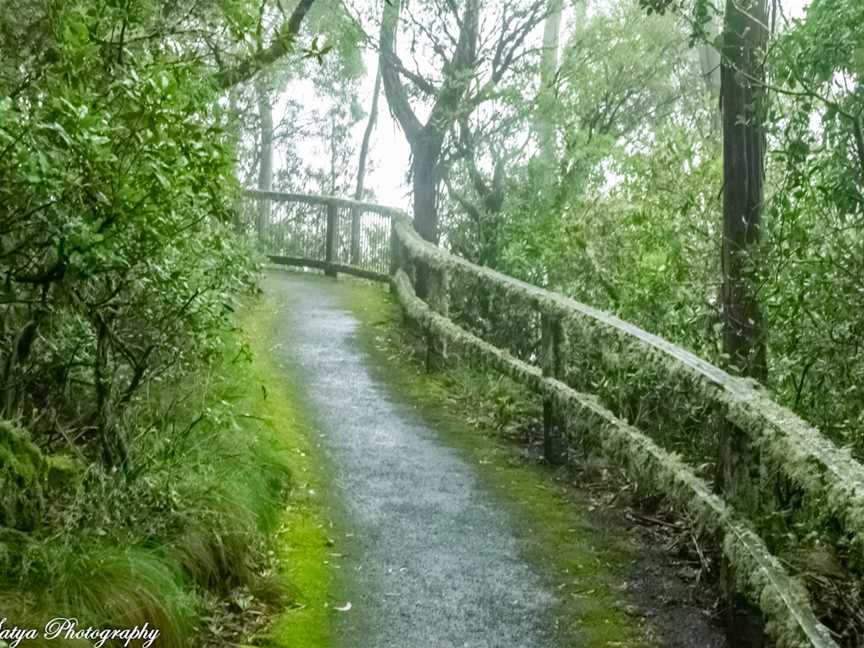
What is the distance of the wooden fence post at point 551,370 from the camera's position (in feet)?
25.4

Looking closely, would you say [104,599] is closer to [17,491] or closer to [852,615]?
[17,491]

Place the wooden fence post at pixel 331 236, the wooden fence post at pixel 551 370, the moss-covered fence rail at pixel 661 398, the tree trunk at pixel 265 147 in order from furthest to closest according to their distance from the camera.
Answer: the tree trunk at pixel 265 147, the wooden fence post at pixel 331 236, the wooden fence post at pixel 551 370, the moss-covered fence rail at pixel 661 398

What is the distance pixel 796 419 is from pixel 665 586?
183cm

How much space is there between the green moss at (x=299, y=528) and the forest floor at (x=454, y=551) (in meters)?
0.01

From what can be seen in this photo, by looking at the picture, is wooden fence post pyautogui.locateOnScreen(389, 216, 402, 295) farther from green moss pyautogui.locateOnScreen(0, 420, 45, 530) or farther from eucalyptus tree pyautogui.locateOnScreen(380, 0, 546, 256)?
green moss pyautogui.locateOnScreen(0, 420, 45, 530)

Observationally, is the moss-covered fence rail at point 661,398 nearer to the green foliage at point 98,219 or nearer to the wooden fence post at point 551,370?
the wooden fence post at point 551,370

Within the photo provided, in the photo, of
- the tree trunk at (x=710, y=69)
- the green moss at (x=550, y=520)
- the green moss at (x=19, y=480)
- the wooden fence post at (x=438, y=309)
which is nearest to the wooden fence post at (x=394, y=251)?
the wooden fence post at (x=438, y=309)

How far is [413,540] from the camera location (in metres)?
6.44

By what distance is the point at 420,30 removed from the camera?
14.5 metres

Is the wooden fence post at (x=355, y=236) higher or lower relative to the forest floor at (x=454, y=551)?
higher

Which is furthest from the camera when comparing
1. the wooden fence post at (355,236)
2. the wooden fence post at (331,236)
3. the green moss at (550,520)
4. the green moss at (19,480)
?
the wooden fence post at (331,236)

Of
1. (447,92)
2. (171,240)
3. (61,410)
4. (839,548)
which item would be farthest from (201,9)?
(447,92)

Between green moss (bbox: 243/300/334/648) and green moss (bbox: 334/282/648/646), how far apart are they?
43.6 inches

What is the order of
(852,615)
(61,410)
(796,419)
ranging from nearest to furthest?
(796,419) → (852,615) → (61,410)
